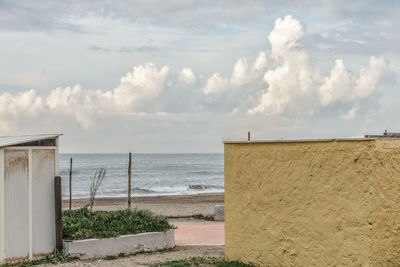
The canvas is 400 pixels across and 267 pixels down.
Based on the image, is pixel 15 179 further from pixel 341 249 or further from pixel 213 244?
pixel 341 249

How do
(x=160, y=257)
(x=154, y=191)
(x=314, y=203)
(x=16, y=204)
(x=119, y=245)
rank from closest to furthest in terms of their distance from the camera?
(x=314, y=203)
(x=16, y=204)
(x=160, y=257)
(x=119, y=245)
(x=154, y=191)

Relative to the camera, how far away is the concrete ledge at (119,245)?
11836 millimetres

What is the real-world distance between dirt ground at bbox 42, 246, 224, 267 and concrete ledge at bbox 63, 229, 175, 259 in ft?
0.75

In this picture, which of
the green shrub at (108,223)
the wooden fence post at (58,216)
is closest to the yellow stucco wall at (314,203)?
the green shrub at (108,223)

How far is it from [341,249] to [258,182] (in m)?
2.11

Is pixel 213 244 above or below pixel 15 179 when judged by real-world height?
below

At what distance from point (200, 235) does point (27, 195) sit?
5.15 m

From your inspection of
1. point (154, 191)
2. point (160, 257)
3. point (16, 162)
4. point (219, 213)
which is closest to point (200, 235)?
point (219, 213)

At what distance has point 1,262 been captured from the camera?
37.4 ft

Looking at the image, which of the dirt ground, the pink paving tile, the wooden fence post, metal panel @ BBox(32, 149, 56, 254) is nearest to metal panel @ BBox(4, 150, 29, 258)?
metal panel @ BBox(32, 149, 56, 254)

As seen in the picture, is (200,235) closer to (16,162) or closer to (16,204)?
(16,204)

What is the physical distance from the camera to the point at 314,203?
9078 mm

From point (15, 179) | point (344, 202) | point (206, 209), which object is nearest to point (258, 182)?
point (344, 202)

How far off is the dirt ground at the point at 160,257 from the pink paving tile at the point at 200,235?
27.3 inches
